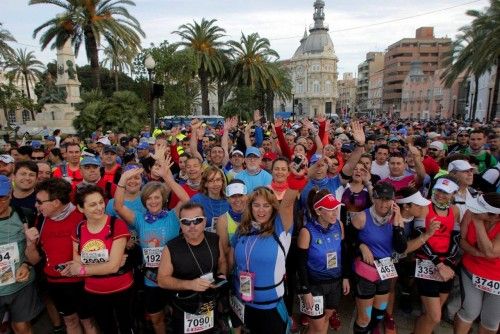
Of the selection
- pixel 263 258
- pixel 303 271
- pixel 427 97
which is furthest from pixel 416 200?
pixel 427 97

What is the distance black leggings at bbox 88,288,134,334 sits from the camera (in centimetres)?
323

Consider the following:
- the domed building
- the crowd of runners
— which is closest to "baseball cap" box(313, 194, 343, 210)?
the crowd of runners

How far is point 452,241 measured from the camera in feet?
11.2

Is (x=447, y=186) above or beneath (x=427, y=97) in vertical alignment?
beneath

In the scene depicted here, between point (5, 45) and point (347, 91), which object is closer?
point (5, 45)

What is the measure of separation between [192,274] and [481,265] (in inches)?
107

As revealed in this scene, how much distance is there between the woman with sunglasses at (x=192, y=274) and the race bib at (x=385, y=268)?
1561mm

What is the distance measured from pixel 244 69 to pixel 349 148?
83.9 feet

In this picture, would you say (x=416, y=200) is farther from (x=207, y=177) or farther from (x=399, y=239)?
(x=207, y=177)

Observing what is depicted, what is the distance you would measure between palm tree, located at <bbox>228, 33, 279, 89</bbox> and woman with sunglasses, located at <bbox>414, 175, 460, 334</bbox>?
27.4 metres

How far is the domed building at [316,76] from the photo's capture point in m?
91.4

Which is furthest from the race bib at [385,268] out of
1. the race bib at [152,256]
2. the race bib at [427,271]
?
the race bib at [152,256]

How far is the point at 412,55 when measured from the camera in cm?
9075

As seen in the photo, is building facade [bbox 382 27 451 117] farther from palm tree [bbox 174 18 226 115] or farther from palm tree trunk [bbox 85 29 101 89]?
palm tree trunk [bbox 85 29 101 89]
